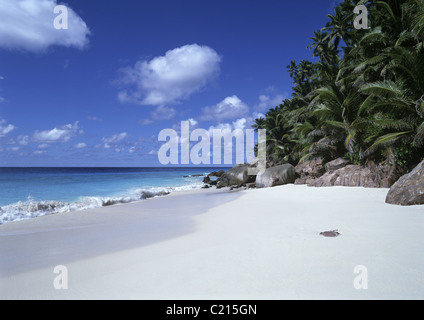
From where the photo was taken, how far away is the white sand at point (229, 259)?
2.35m

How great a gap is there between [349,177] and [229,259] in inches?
470

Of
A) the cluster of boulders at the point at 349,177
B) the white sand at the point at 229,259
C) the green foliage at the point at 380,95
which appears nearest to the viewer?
the white sand at the point at 229,259

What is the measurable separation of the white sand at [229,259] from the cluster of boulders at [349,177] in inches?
35.7

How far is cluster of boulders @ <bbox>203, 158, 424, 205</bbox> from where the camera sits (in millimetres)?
6195

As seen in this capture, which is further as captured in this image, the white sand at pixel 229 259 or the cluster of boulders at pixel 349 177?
the cluster of boulders at pixel 349 177

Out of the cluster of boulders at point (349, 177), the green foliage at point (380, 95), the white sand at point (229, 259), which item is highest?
the green foliage at point (380, 95)

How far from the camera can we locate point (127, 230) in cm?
551

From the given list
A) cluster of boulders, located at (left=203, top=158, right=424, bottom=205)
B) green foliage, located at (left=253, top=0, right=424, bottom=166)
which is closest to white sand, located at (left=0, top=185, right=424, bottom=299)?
cluster of boulders, located at (left=203, top=158, right=424, bottom=205)

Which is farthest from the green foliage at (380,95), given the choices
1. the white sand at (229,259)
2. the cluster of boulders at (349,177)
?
the white sand at (229,259)

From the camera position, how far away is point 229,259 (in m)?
3.14

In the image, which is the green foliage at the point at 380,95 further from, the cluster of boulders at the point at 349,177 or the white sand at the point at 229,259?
the white sand at the point at 229,259

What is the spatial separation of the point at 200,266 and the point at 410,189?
6.43 metres

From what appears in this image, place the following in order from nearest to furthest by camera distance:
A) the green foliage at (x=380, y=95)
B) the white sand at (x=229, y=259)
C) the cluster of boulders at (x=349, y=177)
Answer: the white sand at (x=229, y=259) < the cluster of boulders at (x=349, y=177) < the green foliage at (x=380, y=95)
